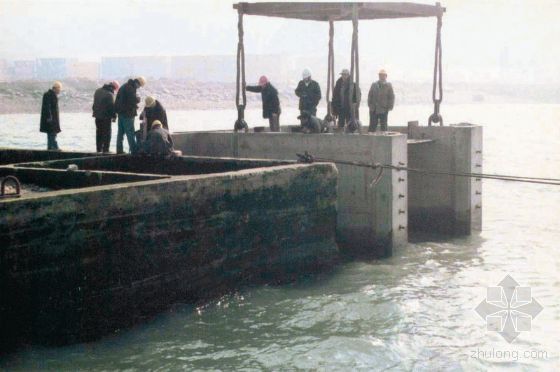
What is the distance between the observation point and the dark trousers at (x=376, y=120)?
17.5 meters

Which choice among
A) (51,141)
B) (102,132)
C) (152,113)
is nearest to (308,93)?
(152,113)

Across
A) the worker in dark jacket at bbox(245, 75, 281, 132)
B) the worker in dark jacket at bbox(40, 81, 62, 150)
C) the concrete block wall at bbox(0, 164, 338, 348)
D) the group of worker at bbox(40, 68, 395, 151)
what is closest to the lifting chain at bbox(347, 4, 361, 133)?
the group of worker at bbox(40, 68, 395, 151)

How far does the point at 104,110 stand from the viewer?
Result: 55.8 feet

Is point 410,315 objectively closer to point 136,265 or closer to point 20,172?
point 136,265

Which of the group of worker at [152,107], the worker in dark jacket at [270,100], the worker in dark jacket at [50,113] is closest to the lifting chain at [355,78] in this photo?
the group of worker at [152,107]

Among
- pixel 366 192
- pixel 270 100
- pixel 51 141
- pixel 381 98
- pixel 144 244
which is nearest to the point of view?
pixel 144 244

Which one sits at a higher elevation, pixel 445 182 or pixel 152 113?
pixel 152 113

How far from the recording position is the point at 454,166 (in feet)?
55.9

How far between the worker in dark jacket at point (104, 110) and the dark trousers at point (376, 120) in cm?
543

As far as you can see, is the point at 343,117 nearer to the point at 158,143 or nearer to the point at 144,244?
the point at 158,143

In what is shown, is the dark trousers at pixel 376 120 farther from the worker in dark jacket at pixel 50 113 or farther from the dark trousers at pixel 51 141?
the dark trousers at pixel 51 141

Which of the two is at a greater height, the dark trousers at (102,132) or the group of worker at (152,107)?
the group of worker at (152,107)

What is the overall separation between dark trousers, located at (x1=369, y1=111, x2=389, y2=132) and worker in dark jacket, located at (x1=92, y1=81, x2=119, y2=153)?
17.8ft

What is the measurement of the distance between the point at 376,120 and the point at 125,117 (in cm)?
532
